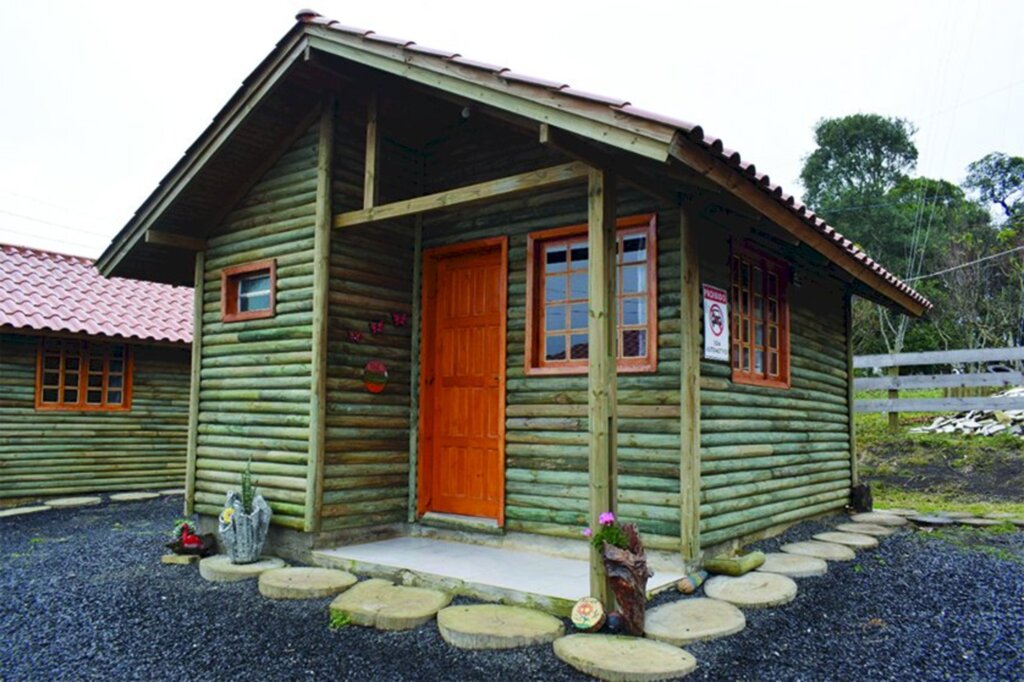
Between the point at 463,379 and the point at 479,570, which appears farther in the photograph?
the point at 463,379

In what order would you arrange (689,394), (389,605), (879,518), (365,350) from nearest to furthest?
(389,605), (689,394), (365,350), (879,518)

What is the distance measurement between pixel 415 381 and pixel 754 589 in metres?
3.58

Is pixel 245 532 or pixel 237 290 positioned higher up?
pixel 237 290

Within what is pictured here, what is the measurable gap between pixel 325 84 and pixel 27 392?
7.86 meters

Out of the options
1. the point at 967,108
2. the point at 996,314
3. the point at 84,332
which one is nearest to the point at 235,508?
the point at 84,332

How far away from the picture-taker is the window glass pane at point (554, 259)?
6.28 meters

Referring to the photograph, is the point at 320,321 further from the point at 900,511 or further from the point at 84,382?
the point at 84,382

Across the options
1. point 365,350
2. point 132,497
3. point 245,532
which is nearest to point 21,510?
point 132,497

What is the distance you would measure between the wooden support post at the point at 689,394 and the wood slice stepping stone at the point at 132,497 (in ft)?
30.4

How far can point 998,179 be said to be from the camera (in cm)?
2866

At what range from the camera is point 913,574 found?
18.7ft

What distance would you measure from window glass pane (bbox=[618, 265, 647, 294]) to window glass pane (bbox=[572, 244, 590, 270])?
40cm

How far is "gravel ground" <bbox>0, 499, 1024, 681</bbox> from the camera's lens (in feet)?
12.7

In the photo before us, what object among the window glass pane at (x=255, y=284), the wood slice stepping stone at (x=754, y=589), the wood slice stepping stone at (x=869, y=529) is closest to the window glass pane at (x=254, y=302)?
the window glass pane at (x=255, y=284)
